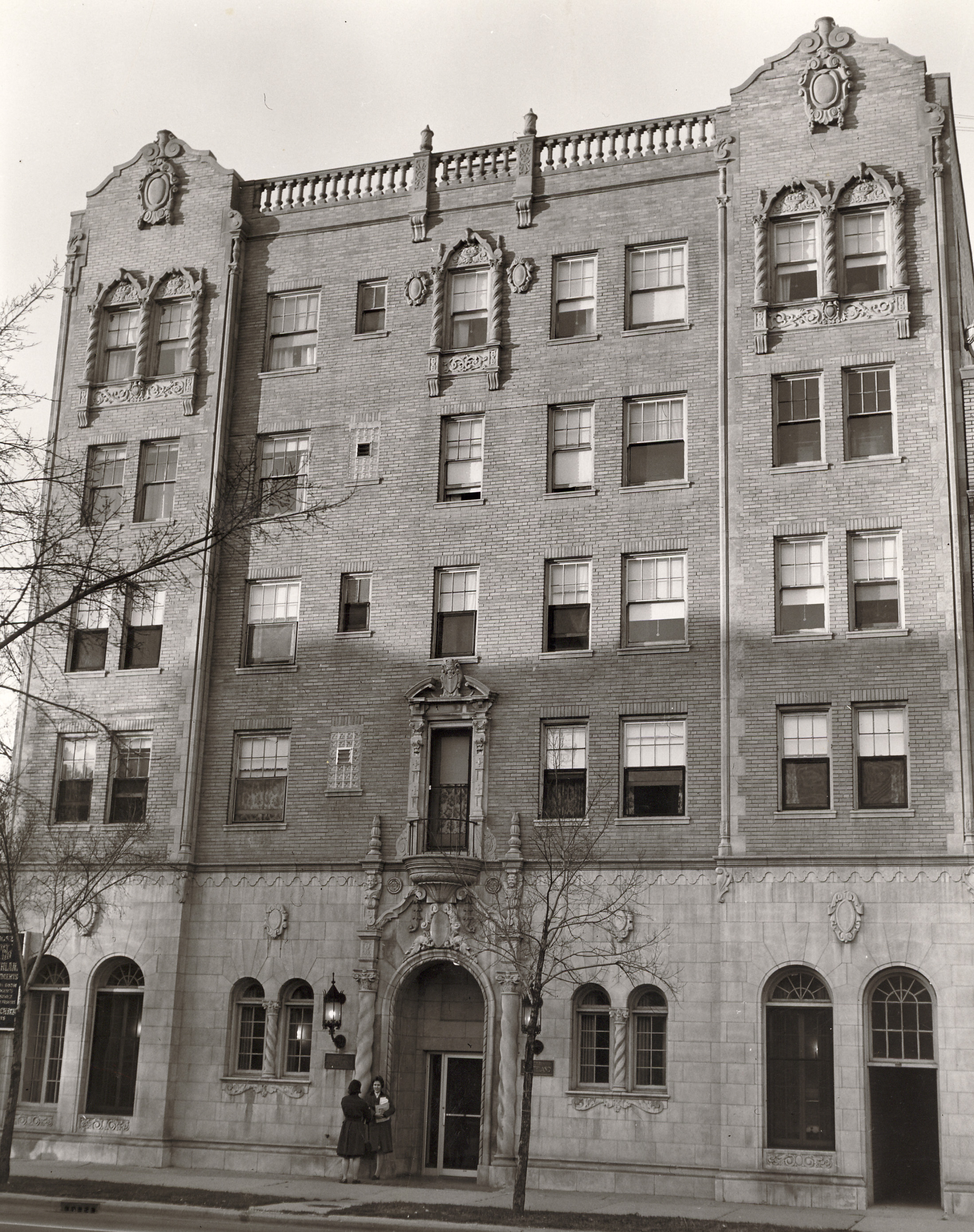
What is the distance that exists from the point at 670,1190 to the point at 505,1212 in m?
4.94

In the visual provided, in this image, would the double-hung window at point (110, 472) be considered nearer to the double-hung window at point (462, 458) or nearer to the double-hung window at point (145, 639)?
the double-hung window at point (145, 639)

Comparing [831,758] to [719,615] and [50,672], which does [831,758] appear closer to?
[719,615]

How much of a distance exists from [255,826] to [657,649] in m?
9.93

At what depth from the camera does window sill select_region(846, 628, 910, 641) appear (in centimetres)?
2942

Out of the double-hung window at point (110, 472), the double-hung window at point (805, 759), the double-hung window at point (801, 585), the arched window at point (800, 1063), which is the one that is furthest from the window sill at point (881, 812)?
the double-hung window at point (110, 472)

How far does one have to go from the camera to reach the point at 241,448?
1412 inches

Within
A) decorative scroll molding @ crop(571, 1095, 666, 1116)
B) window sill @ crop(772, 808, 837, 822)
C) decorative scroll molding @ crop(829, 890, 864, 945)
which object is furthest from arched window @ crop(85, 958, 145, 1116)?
decorative scroll molding @ crop(829, 890, 864, 945)

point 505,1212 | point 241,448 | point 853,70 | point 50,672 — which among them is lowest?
point 505,1212

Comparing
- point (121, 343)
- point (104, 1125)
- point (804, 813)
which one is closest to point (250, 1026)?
point (104, 1125)

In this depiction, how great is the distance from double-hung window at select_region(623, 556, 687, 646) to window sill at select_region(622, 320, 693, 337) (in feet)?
16.9

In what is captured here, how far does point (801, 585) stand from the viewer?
30.7 meters

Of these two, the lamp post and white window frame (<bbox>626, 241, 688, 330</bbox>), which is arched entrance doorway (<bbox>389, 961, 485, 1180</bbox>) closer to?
the lamp post

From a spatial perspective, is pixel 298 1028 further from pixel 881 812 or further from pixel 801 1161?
pixel 881 812

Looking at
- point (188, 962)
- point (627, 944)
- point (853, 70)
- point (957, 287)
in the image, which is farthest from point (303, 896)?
point (853, 70)
